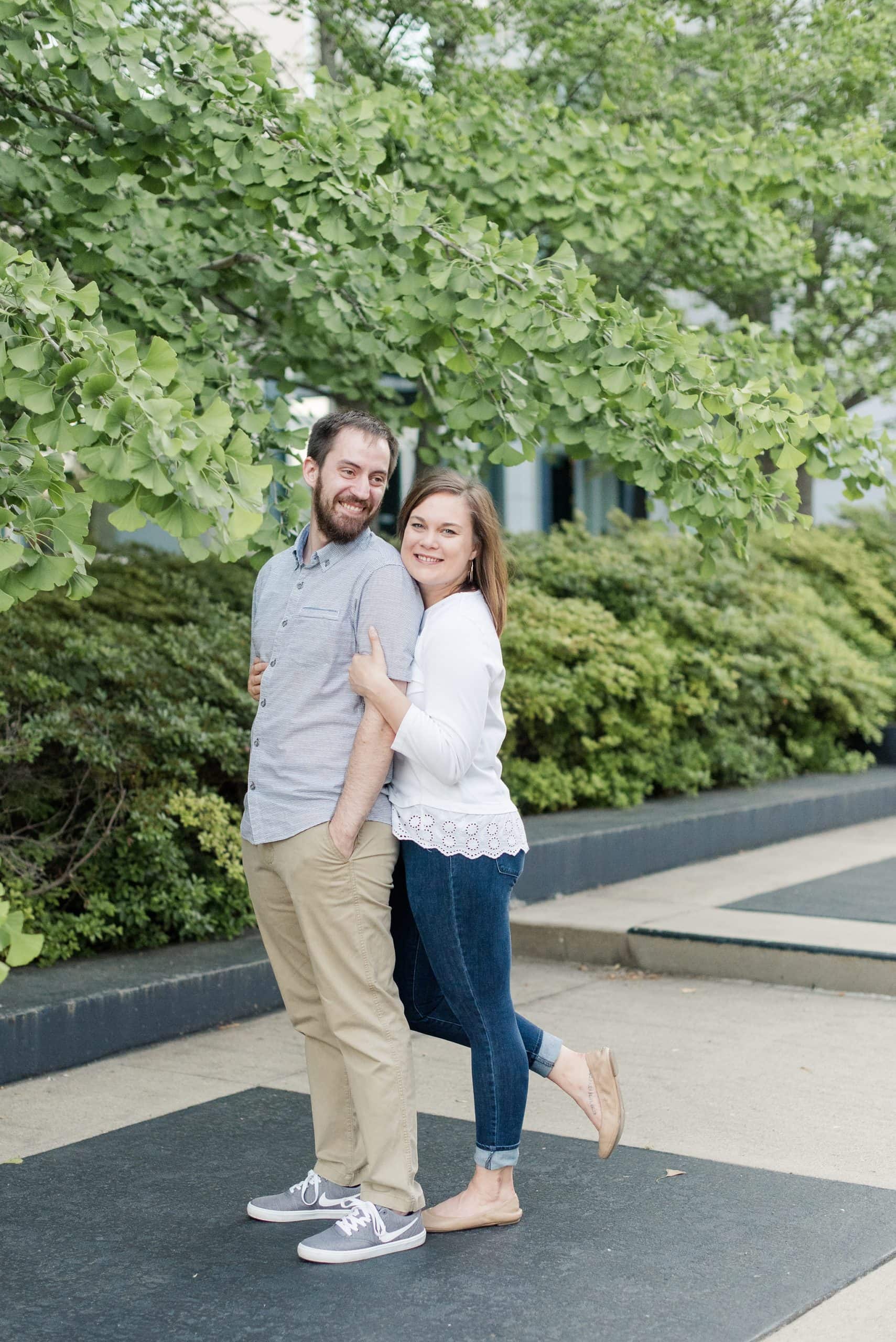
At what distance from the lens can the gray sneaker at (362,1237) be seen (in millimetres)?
3453

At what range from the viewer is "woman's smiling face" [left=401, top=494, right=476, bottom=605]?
3.58m

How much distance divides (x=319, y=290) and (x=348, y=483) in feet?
8.33

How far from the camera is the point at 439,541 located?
3578 millimetres

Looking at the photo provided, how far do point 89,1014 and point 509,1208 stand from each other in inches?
79.2

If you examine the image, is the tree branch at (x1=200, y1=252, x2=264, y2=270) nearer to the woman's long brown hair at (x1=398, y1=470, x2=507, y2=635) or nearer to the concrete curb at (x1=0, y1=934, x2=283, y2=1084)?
the concrete curb at (x1=0, y1=934, x2=283, y2=1084)

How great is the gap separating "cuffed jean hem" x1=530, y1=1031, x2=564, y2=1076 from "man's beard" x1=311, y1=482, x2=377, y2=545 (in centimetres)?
135

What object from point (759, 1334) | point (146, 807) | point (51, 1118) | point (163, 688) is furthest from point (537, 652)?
point (759, 1334)

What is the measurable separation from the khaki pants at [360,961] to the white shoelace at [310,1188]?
18 centimetres

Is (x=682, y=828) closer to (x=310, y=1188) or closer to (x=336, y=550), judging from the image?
(x=310, y=1188)

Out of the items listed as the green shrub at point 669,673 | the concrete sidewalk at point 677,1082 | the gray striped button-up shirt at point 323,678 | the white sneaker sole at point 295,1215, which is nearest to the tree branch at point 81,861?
the concrete sidewalk at point 677,1082

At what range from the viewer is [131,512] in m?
3.12

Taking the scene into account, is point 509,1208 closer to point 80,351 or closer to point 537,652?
point 80,351

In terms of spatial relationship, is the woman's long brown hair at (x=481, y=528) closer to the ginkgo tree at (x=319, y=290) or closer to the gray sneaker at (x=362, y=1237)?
the ginkgo tree at (x=319, y=290)

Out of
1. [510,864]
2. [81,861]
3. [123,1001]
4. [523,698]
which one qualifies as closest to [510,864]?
[510,864]
